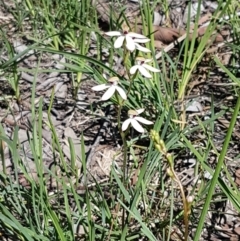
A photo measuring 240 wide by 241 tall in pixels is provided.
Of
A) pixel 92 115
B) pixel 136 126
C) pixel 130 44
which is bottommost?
pixel 92 115

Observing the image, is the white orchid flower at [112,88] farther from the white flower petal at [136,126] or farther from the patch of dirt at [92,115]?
the patch of dirt at [92,115]

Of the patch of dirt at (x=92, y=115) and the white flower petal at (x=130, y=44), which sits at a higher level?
the white flower petal at (x=130, y=44)

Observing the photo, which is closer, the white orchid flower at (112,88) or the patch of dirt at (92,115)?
the white orchid flower at (112,88)

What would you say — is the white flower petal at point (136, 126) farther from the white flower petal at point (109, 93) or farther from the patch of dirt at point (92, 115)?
the patch of dirt at point (92, 115)

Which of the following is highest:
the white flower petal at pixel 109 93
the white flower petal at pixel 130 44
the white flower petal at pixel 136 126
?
the white flower petal at pixel 130 44

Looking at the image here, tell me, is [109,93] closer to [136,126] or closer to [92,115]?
[136,126]

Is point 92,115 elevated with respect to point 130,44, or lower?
lower

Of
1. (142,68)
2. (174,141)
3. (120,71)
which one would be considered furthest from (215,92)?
(142,68)

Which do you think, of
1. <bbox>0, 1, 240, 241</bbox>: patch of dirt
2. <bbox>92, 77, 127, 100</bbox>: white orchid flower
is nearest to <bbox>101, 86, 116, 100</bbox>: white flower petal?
<bbox>92, 77, 127, 100</bbox>: white orchid flower

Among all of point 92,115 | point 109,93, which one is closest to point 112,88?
point 109,93

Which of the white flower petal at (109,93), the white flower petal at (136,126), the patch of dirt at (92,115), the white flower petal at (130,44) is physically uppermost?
the white flower petal at (130,44)

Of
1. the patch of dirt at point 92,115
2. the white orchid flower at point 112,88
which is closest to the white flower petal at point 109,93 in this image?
the white orchid flower at point 112,88
